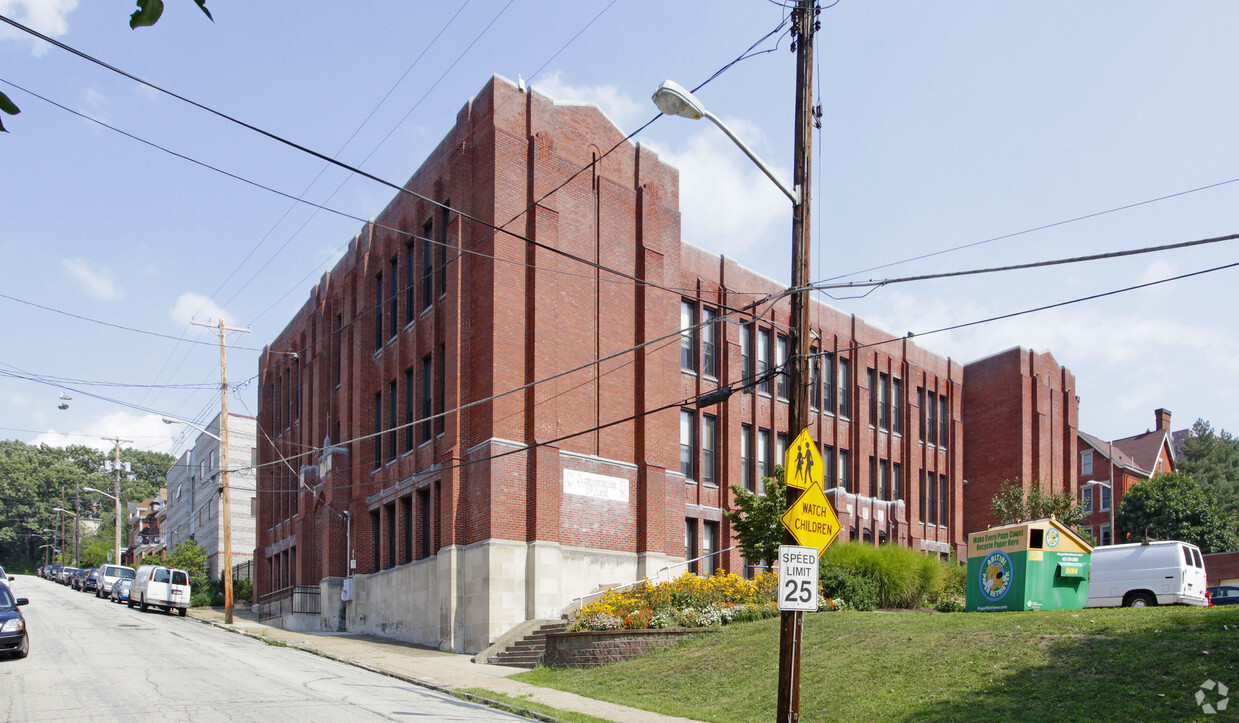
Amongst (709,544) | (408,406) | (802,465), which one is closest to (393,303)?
(408,406)

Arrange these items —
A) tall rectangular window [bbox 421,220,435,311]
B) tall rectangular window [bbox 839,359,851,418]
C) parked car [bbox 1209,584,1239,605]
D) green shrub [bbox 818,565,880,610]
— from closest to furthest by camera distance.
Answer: green shrub [bbox 818,565,880,610] < parked car [bbox 1209,584,1239,605] < tall rectangular window [bbox 421,220,435,311] < tall rectangular window [bbox 839,359,851,418]

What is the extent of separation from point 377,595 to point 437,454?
7.15 metres

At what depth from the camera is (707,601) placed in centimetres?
2358

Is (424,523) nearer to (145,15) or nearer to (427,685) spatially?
(427,685)

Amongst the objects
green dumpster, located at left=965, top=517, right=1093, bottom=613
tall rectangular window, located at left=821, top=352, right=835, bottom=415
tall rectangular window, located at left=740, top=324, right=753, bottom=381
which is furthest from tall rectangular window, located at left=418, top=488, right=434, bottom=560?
tall rectangular window, located at left=821, top=352, right=835, bottom=415

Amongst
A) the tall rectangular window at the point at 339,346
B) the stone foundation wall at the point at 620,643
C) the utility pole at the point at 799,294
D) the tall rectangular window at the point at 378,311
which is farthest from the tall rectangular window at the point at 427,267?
the utility pole at the point at 799,294

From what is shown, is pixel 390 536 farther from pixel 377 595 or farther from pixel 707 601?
pixel 707 601

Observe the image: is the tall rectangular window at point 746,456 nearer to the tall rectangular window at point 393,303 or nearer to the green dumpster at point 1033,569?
the tall rectangular window at point 393,303

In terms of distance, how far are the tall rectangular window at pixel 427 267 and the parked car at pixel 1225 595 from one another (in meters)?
26.1

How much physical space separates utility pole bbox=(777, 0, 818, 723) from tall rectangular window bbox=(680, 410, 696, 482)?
21319 mm

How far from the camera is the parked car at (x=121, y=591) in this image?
48.7 meters

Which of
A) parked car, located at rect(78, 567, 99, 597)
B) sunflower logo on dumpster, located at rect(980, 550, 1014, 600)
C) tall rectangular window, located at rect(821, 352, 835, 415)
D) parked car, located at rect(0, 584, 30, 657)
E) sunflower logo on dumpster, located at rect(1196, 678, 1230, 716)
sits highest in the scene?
tall rectangular window, located at rect(821, 352, 835, 415)

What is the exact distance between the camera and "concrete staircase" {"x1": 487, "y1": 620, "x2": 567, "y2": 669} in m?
24.5

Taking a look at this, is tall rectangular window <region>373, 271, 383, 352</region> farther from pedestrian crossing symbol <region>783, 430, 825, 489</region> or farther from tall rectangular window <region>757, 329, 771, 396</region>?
pedestrian crossing symbol <region>783, 430, 825, 489</region>
